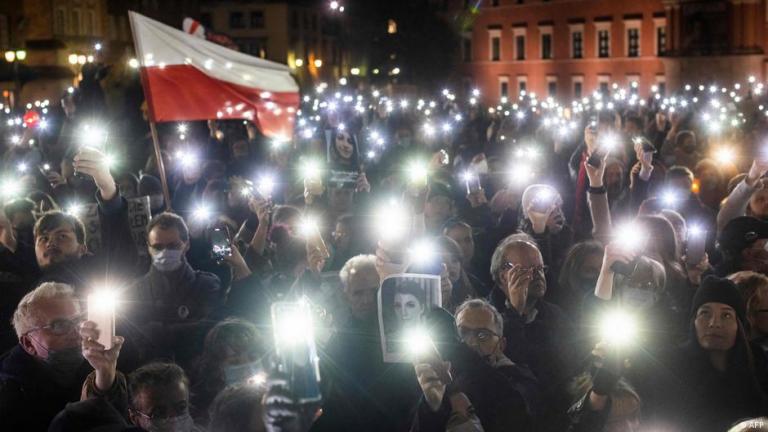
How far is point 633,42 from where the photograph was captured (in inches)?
2552

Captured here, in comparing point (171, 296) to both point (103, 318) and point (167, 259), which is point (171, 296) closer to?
point (167, 259)

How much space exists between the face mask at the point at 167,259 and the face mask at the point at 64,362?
1220mm

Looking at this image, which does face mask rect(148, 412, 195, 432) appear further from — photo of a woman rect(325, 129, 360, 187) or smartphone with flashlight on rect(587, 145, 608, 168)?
photo of a woman rect(325, 129, 360, 187)

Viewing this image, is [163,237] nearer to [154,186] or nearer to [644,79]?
[154,186]

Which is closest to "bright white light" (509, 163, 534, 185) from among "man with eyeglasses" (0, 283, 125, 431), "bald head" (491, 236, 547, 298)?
"bald head" (491, 236, 547, 298)

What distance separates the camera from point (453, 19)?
234ft

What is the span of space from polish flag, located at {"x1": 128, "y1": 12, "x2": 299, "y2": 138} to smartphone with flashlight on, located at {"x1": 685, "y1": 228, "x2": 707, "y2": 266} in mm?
4538

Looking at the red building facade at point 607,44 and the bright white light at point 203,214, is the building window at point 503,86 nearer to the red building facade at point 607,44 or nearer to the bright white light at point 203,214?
the red building facade at point 607,44

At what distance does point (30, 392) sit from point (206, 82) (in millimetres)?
5232

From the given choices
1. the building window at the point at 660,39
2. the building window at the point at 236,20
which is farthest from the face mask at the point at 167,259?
the building window at the point at 236,20

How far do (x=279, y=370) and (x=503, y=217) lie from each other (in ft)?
21.3

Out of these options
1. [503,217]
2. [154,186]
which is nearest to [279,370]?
[503,217]

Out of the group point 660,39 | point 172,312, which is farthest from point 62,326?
point 660,39

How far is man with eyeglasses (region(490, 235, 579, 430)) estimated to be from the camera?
5.53m
